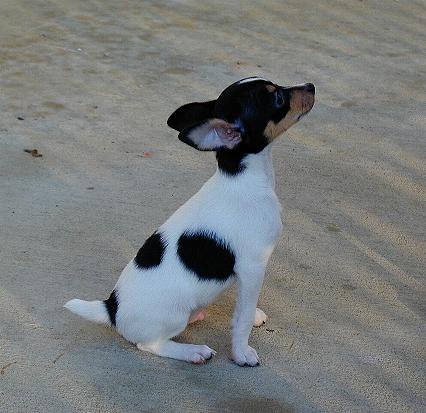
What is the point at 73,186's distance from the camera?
16.0ft

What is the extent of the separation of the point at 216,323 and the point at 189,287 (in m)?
0.49

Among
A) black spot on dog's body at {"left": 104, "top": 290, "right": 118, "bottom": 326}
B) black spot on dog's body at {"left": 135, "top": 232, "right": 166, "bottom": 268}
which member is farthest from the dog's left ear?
black spot on dog's body at {"left": 104, "top": 290, "right": 118, "bottom": 326}

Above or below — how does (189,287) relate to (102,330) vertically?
above

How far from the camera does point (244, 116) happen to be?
10.6 ft

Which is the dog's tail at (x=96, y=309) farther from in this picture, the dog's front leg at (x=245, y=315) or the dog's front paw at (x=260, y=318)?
the dog's front paw at (x=260, y=318)

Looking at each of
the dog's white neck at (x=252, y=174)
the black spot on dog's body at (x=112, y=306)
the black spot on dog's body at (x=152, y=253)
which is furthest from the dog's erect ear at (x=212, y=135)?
the black spot on dog's body at (x=112, y=306)

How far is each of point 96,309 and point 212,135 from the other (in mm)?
926

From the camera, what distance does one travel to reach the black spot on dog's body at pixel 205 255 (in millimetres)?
3260

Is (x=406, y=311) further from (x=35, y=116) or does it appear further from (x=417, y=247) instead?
(x=35, y=116)

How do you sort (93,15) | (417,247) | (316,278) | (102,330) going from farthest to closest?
(93,15)
(417,247)
(316,278)
(102,330)

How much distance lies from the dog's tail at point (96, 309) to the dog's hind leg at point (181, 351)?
0.59 ft

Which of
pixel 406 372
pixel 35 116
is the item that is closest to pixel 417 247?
pixel 406 372

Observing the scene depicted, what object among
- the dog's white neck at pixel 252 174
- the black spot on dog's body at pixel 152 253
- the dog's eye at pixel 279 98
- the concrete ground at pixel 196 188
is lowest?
the concrete ground at pixel 196 188

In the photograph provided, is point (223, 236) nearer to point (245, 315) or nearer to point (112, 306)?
point (245, 315)
